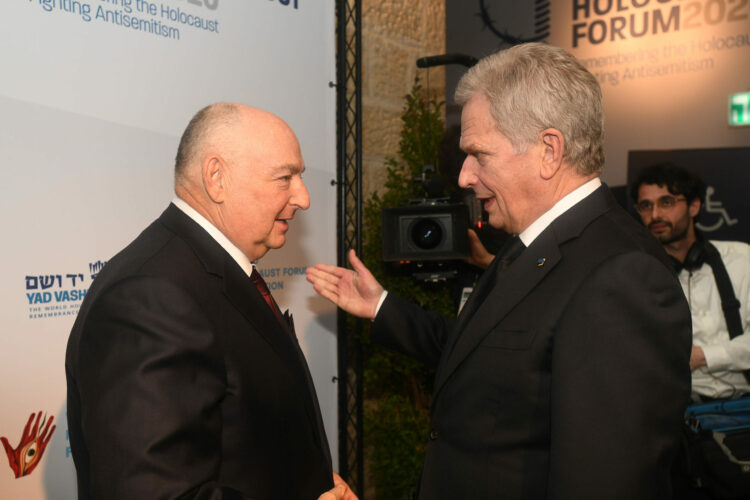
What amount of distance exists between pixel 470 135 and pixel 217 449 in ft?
3.21

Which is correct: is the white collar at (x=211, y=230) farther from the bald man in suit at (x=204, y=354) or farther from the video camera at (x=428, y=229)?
the video camera at (x=428, y=229)

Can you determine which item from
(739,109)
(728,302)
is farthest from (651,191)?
(739,109)

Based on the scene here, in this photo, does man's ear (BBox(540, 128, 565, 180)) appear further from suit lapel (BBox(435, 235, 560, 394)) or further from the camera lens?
the camera lens

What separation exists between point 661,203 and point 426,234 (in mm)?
1735

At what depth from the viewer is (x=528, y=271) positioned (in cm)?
145

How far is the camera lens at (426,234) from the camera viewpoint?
247cm

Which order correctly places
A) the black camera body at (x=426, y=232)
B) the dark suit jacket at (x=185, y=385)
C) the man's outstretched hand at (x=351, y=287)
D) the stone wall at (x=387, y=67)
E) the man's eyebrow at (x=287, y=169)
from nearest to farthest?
the dark suit jacket at (x=185, y=385)
the man's eyebrow at (x=287, y=169)
the man's outstretched hand at (x=351, y=287)
the black camera body at (x=426, y=232)
the stone wall at (x=387, y=67)

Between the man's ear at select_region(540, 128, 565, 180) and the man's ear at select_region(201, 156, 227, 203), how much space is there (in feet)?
2.59

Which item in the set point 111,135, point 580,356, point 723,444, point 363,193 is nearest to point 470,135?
point 580,356

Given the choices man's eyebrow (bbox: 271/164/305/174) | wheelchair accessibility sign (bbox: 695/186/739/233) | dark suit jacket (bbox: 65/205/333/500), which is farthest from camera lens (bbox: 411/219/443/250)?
wheelchair accessibility sign (bbox: 695/186/739/233)

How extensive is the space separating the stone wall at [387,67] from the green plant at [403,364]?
224 millimetres

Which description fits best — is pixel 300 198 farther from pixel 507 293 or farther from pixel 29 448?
pixel 29 448

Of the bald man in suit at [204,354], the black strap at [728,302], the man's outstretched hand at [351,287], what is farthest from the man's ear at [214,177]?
the black strap at [728,302]

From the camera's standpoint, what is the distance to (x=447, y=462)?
1561 millimetres
